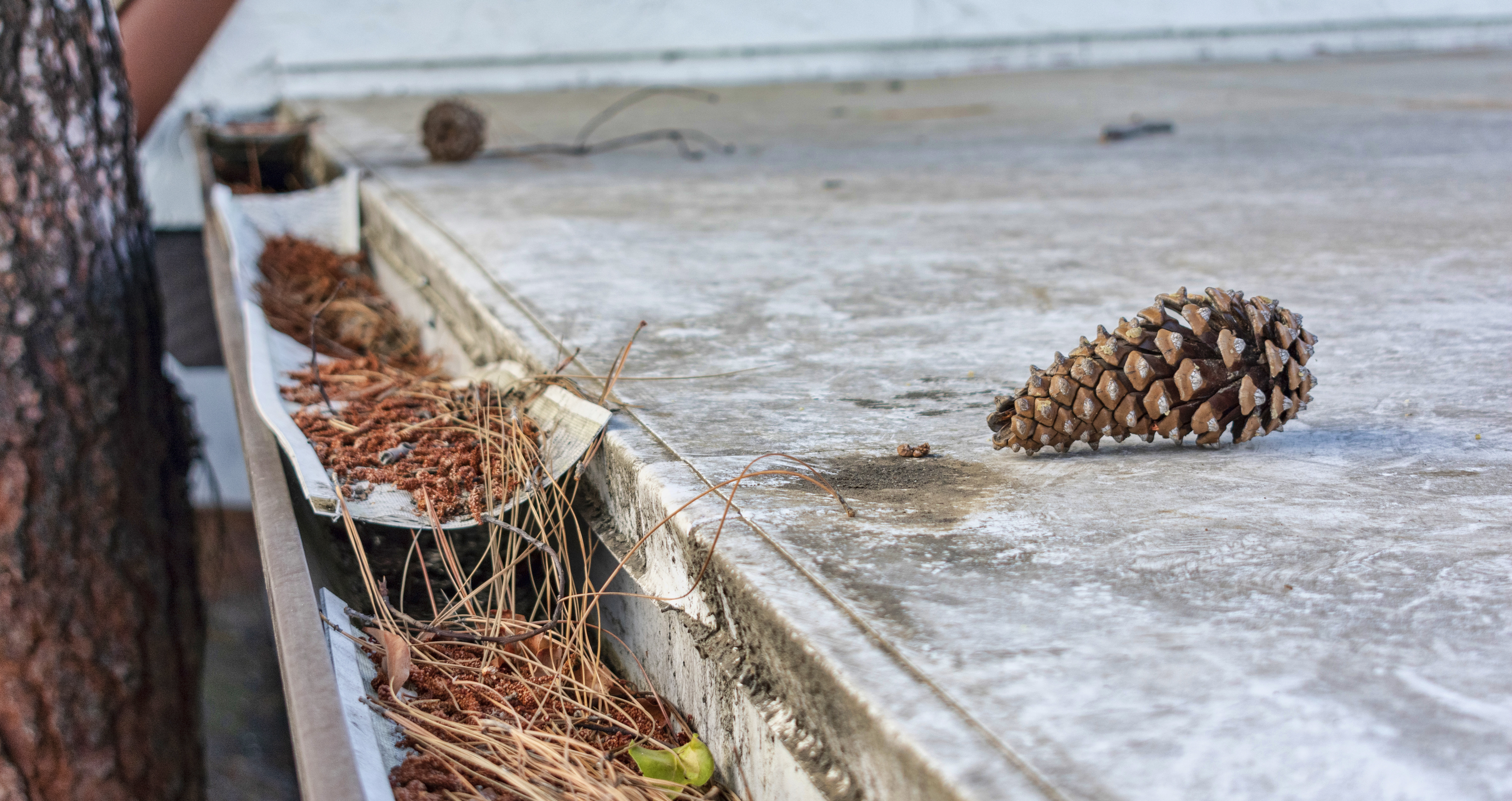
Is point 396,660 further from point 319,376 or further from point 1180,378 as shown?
point 1180,378

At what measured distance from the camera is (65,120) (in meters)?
2.03

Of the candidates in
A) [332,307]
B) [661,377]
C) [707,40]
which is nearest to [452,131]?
[332,307]

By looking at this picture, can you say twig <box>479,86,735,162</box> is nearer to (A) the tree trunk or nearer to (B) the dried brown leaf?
(A) the tree trunk

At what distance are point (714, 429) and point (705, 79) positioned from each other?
6.72m

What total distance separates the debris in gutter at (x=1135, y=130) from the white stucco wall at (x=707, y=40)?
363 centimetres

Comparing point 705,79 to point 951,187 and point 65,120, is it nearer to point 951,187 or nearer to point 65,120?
point 951,187

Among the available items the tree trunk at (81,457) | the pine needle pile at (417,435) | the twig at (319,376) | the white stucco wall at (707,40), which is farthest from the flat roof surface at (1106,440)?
the white stucco wall at (707,40)

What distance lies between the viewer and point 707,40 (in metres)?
7.61

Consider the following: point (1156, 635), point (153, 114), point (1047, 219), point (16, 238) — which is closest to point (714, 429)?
point (1156, 635)

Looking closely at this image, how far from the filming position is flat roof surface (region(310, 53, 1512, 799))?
2.52ft

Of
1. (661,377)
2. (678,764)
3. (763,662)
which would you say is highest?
(661,377)

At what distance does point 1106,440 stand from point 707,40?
682 centimetres

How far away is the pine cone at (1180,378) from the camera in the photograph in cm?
118

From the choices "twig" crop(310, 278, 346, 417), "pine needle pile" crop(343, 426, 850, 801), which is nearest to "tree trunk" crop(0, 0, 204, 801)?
"twig" crop(310, 278, 346, 417)
